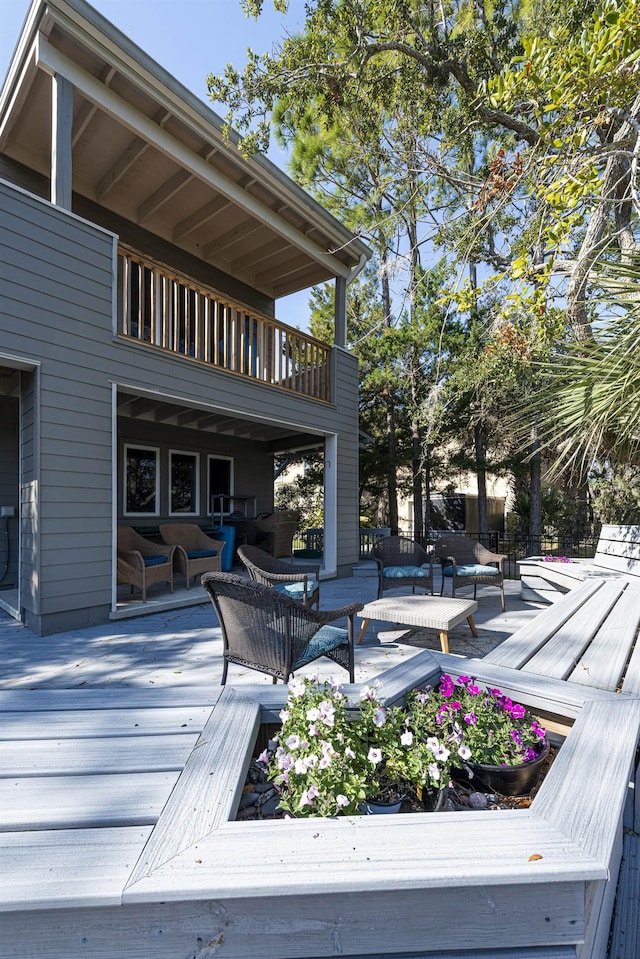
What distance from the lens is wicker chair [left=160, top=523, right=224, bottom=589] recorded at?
6.73 m

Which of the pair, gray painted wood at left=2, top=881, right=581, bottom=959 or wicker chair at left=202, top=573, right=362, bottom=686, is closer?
gray painted wood at left=2, top=881, right=581, bottom=959

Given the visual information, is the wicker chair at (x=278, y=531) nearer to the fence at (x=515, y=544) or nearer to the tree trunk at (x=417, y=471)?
the fence at (x=515, y=544)

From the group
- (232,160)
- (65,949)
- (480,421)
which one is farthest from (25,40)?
(480,421)

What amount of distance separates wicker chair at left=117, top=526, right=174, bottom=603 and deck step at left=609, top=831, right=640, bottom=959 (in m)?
4.94

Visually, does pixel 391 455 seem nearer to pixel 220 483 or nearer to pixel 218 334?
pixel 220 483

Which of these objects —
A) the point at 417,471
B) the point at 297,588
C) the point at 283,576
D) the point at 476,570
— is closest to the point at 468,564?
the point at 476,570

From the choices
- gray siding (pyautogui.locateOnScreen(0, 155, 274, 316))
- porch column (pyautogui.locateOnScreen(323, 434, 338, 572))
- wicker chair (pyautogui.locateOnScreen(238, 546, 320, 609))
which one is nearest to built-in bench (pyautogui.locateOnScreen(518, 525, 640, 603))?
wicker chair (pyautogui.locateOnScreen(238, 546, 320, 609))

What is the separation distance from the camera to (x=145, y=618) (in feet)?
18.0

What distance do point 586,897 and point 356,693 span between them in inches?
38.6

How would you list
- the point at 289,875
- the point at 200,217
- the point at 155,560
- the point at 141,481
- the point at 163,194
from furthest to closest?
the point at 141,481
the point at 200,217
the point at 163,194
the point at 155,560
the point at 289,875

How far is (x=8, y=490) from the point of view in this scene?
6.50 meters

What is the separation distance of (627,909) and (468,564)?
4.90 m

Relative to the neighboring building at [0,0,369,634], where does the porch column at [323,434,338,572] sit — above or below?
below

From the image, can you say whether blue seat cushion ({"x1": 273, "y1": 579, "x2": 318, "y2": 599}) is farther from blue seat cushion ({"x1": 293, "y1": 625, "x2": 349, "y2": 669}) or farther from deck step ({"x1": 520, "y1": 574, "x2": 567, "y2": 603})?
deck step ({"x1": 520, "y1": 574, "x2": 567, "y2": 603})
